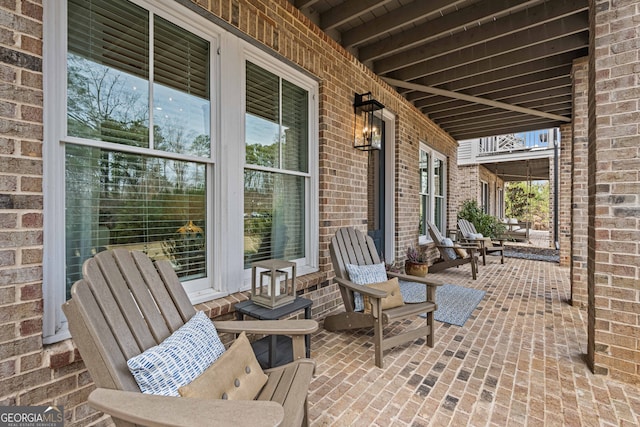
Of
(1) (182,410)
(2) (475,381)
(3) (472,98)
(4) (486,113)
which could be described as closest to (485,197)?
(4) (486,113)

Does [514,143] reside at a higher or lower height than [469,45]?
higher

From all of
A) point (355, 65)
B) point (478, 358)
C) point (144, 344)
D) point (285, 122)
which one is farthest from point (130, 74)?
point (478, 358)

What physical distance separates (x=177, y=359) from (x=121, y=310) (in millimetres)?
320

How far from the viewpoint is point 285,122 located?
2.83m

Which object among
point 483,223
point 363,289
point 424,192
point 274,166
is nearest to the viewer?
point 363,289

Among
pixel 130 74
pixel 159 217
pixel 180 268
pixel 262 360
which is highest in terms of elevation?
pixel 130 74

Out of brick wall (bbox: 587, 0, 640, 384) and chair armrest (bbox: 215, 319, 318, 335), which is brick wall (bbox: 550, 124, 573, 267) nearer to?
brick wall (bbox: 587, 0, 640, 384)

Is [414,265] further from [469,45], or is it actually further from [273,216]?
[469,45]

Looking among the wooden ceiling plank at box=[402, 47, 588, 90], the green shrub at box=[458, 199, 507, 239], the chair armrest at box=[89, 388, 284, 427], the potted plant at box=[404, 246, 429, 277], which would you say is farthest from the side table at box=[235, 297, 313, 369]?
the green shrub at box=[458, 199, 507, 239]

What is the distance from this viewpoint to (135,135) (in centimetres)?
175

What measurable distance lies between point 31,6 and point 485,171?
13897mm

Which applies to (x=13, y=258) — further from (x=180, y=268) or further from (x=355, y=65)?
(x=355, y=65)

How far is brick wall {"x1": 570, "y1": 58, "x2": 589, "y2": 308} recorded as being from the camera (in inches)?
138

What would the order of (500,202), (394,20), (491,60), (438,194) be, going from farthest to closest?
1. (500,202)
2. (438,194)
3. (491,60)
4. (394,20)
